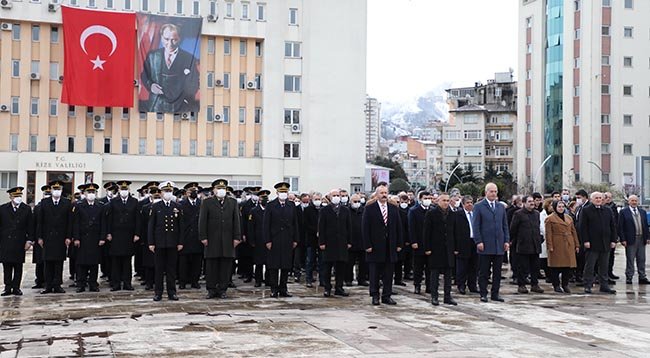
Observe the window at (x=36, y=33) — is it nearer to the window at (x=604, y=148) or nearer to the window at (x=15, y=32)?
the window at (x=15, y=32)

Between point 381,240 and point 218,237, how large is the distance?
2959 millimetres

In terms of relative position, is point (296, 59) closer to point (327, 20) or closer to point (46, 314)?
point (327, 20)

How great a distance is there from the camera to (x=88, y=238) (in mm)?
14938

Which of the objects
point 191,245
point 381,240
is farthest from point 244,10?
point 381,240

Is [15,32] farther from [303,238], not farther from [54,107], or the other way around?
[303,238]

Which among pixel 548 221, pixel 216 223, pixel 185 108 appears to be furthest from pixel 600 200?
pixel 185 108

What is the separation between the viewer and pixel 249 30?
52500 millimetres

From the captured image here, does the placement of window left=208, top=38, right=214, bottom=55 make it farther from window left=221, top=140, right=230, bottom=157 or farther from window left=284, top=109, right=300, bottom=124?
window left=284, top=109, right=300, bottom=124

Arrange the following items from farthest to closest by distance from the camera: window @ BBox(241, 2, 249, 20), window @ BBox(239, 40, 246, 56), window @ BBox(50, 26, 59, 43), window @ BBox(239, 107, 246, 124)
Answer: window @ BBox(239, 107, 246, 124)
window @ BBox(239, 40, 246, 56)
window @ BBox(241, 2, 249, 20)
window @ BBox(50, 26, 59, 43)

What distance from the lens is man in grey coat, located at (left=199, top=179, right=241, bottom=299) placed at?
45.1 feet

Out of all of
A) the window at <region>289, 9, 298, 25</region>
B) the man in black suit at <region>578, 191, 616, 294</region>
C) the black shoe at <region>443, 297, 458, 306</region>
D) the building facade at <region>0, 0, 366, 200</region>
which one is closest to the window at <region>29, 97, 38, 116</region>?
the building facade at <region>0, 0, 366, 200</region>

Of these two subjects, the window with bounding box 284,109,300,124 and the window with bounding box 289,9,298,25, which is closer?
the window with bounding box 289,9,298,25

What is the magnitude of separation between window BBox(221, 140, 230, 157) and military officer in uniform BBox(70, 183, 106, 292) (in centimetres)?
3782

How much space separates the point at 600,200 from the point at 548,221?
1242 mm
